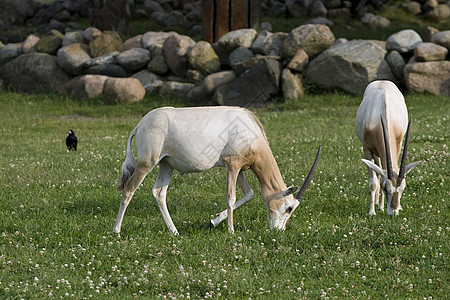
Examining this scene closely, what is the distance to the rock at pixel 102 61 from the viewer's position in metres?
21.5

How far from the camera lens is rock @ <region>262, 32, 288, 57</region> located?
20.1 metres

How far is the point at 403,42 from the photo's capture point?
19.1 meters

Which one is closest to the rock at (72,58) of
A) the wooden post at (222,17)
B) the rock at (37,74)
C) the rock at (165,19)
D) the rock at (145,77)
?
the rock at (37,74)

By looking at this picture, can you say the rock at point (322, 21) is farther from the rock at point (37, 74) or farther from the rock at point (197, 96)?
the rock at point (37, 74)

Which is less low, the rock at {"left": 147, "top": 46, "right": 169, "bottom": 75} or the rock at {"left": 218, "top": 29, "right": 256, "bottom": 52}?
the rock at {"left": 218, "top": 29, "right": 256, "bottom": 52}

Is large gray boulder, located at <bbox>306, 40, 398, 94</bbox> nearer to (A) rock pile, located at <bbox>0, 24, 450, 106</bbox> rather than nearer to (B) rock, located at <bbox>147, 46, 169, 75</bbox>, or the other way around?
(A) rock pile, located at <bbox>0, 24, 450, 106</bbox>

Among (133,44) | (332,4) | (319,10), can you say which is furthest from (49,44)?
(332,4)

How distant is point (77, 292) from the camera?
672 cm

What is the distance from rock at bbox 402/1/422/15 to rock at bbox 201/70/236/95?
40.6 ft

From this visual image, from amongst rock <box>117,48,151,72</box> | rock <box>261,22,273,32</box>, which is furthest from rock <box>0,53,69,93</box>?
rock <box>261,22,273,32</box>

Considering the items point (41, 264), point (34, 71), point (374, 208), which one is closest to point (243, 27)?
point (34, 71)

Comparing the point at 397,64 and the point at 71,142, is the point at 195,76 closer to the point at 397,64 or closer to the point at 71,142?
the point at 397,64

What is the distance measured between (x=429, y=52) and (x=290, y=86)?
12.7 ft

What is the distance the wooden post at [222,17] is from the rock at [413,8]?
996 cm
